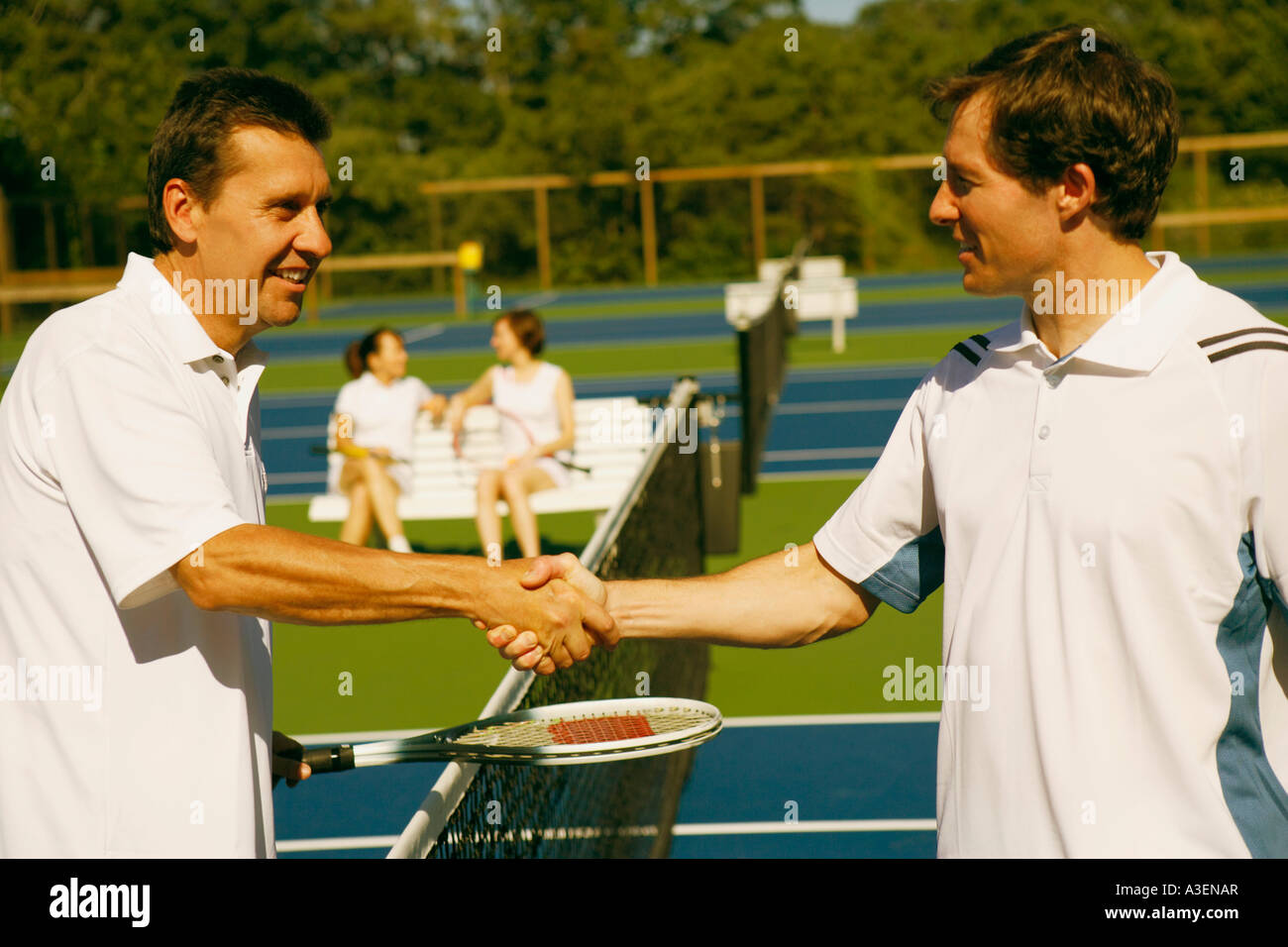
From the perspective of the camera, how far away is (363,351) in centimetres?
1034

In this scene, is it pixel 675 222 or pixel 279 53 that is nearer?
pixel 675 222

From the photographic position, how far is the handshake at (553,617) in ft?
10.9

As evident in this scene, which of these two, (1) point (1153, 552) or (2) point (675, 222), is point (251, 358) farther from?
(2) point (675, 222)

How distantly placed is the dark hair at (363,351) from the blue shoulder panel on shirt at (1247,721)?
8.32m

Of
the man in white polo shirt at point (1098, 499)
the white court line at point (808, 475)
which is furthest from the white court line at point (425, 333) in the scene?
the man in white polo shirt at point (1098, 499)

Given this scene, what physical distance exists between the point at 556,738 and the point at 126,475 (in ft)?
3.96

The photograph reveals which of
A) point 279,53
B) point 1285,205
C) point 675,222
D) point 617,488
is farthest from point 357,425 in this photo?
point 279,53

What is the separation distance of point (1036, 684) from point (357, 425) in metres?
8.26

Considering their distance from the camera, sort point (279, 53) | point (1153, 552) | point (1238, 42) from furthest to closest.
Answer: point (279, 53) < point (1238, 42) < point (1153, 552)

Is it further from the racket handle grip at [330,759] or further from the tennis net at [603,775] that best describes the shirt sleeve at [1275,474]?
the racket handle grip at [330,759]

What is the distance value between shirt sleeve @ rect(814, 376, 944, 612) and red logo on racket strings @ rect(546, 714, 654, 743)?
596mm

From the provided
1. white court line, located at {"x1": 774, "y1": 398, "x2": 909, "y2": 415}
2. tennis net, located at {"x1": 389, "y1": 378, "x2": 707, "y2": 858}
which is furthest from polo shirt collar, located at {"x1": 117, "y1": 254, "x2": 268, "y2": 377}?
white court line, located at {"x1": 774, "y1": 398, "x2": 909, "y2": 415}
